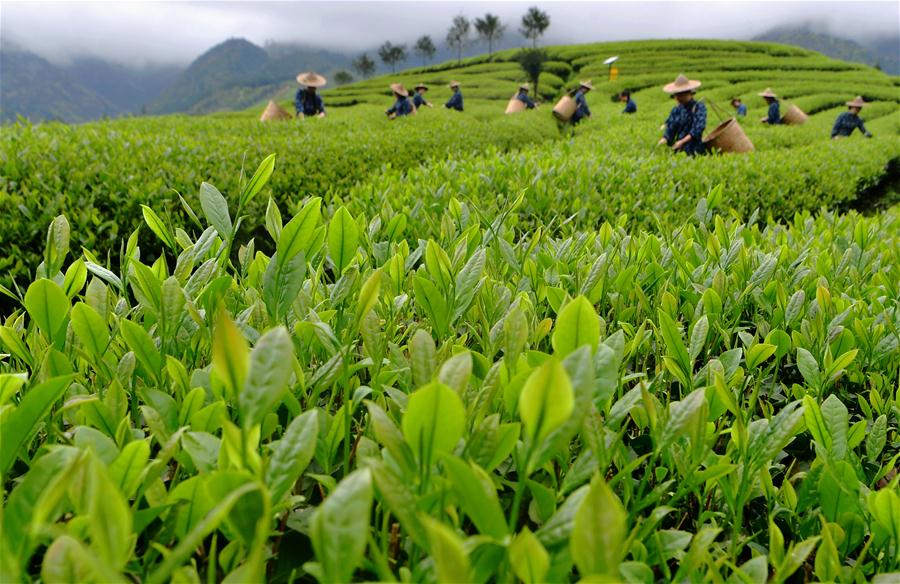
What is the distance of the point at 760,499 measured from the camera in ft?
3.53

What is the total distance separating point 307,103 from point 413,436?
14632 millimetres

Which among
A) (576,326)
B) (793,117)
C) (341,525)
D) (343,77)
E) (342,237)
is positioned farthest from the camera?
(343,77)

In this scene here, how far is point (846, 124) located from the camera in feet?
46.7

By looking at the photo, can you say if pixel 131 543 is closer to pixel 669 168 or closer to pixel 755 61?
pixel 669 168

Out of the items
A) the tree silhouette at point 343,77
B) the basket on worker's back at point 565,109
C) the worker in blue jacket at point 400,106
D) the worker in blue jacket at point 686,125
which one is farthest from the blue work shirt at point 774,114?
the tree silhouette at point 343,77

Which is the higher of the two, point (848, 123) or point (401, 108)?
point (401, 108)

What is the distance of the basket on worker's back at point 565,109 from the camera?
16.0 metres

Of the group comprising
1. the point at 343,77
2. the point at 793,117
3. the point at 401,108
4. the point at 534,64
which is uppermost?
the point at 343,77

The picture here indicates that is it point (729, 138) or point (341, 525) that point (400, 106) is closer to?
point (729, 138)

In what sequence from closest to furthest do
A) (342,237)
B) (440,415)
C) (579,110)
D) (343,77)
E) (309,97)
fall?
(440,415)
(342,237)
(309,97)
(579,110)
(343,77)

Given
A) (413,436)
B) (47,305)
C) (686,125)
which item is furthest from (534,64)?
(413,436)

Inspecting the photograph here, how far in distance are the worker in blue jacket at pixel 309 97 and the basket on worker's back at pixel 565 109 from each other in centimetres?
630

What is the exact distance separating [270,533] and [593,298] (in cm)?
104

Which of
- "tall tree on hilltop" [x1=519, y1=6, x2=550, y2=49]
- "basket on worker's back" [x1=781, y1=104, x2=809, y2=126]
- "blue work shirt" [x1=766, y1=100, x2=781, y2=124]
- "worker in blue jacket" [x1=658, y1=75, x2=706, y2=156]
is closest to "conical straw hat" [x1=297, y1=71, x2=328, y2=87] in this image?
"worker in blue jacket" [x1=658, y1=75, x2=706, y2=156]
